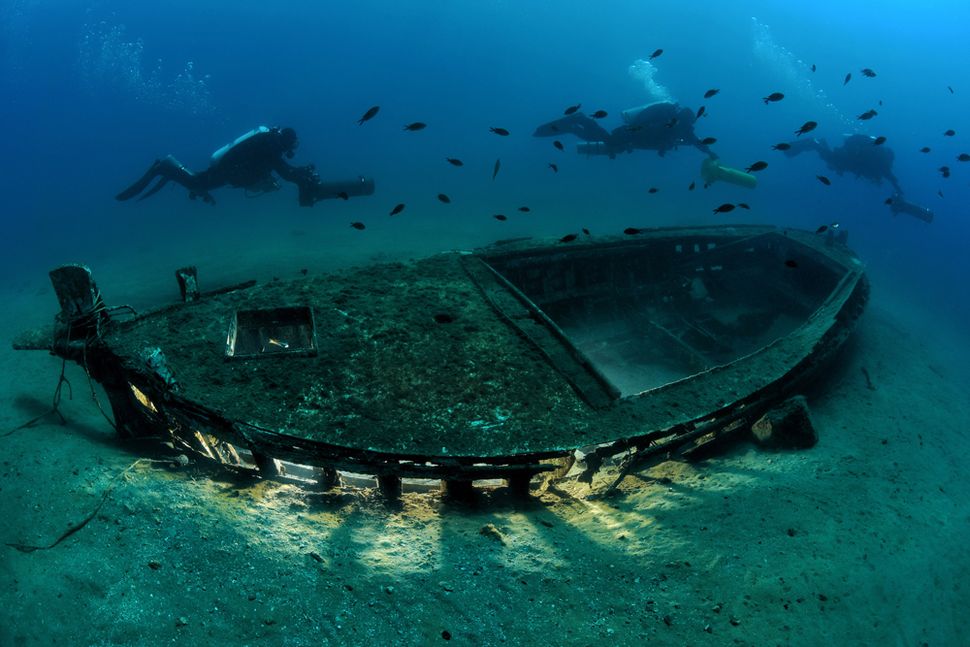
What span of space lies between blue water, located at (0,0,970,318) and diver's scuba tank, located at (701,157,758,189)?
824 centimetres

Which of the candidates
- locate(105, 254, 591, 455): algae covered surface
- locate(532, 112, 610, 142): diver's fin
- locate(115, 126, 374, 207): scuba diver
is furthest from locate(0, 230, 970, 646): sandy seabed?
locate(532, 112, 610, 142): diver's fin

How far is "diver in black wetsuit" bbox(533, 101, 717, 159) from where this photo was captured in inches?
581

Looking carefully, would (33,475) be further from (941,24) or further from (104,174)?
(941,24)

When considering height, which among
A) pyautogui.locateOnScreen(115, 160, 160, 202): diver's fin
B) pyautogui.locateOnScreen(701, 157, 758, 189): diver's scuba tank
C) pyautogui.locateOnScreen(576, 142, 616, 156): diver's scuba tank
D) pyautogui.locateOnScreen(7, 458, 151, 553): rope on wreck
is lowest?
pyautogui.locateOnScreen(7, 458, 151, 553): rope on wreck

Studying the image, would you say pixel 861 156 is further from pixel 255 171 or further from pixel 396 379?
pixel 255 171

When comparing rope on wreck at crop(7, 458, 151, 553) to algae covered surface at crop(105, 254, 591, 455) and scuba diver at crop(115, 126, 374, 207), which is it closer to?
algae covered surface at crop(105, 254, 591, 455)

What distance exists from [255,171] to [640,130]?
12465 millimetres

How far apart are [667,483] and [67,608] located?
4.64 meters

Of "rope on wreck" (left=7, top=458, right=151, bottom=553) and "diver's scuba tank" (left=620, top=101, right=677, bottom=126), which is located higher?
"diver's scuba tank" (left=620, top=101, right=677, bottom=126)

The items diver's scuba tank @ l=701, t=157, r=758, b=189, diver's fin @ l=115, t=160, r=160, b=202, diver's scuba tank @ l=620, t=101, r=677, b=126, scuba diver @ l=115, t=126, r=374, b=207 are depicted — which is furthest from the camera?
diver's scuba tank @ l=620, t=101, r=677, b=126

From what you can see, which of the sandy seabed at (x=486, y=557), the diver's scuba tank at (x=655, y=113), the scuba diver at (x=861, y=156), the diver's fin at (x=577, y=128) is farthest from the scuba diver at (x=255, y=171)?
the scuba diver at (x=861, y=156)

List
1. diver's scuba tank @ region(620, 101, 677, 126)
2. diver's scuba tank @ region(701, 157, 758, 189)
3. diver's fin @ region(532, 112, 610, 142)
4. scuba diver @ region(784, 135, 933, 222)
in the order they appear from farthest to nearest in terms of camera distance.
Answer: scuba diver @ region(784, 135, 933, 222)
diver's fin @ region(532, 112, 610, 142)
diver's scuba tank @ region(620, 101, 677, 126)
diver's scuba tank @ region(701, 157, 758, 189)

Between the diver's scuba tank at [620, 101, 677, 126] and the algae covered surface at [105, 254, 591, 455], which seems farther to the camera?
the diver's scuba tank at [620, 101, 677, 126]

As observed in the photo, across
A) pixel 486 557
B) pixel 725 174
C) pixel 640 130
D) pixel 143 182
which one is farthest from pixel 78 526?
pixel 640 130
